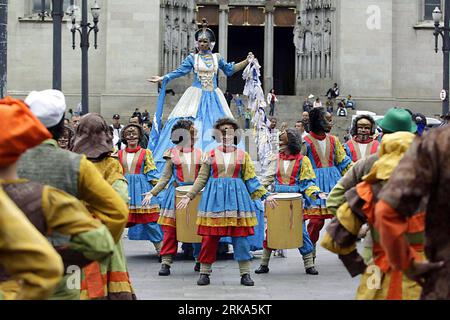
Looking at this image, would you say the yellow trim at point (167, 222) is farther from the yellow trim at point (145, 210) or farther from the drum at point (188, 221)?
the yellow trim at point (145, 210)

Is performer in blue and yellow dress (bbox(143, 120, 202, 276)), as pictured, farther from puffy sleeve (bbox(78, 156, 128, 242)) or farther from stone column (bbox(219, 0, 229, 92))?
stone column (bbox(219, 0, 229, 92))

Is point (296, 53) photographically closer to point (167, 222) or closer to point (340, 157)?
point (340, 157)

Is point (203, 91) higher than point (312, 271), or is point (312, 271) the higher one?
point (203, 91)

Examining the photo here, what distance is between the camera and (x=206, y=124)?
1494cm

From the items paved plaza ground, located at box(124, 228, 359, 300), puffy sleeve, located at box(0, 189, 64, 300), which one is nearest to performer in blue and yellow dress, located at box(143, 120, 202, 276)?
paved plaza ground, located at box(124, 228, 359, 300)

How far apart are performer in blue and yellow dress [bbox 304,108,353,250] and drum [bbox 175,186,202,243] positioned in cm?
154

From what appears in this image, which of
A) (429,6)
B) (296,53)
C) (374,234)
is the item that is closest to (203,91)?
(374,234)

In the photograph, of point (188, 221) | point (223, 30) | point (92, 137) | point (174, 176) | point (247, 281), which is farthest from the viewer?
point (223, 30)

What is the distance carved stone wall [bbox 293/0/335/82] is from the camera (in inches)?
1622

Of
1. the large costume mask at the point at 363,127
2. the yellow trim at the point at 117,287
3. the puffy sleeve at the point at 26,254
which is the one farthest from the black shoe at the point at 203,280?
the puffy sleeve at the point at 26,254

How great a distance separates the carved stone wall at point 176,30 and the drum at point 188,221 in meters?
28.5

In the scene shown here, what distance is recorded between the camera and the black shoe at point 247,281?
36.6 feet

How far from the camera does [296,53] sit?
4253cm

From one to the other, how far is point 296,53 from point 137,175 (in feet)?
98.5
